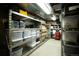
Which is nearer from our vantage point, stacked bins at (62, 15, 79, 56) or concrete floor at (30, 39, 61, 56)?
stacked bins at (62, 15, 79, 56)

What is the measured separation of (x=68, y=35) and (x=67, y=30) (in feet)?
0.31

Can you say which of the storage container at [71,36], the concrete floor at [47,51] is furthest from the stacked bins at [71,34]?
the concrete floor at [47,51]

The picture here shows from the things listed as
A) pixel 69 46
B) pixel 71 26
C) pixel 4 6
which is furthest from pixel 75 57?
pixel 4 6

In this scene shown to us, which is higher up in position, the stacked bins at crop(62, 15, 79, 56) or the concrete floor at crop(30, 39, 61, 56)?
the stacked bins at crop(62, 15, 79, 56)

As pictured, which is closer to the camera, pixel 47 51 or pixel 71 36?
pixel 71 36

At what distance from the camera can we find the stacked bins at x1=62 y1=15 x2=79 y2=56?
1885mm

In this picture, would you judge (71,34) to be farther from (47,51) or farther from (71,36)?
(47,51)

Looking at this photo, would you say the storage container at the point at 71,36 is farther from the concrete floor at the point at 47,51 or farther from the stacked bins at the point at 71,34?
the concrete floor at the point at 47,51

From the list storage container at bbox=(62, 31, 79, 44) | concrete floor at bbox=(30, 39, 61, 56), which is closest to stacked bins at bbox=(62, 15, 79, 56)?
storage container at bbox=(62, 31, 79, 44)

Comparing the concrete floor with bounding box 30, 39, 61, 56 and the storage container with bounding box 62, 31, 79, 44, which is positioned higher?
the storage container with bounding box 62, 31, 79, 44

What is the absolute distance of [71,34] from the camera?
1972 millimetres

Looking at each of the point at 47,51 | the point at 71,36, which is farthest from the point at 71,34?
the point at 47,51

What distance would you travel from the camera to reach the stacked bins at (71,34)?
189 centimetres

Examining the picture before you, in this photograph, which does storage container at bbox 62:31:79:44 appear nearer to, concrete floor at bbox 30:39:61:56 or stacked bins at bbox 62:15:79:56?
stacked bins at bbox 62:15:79:56
